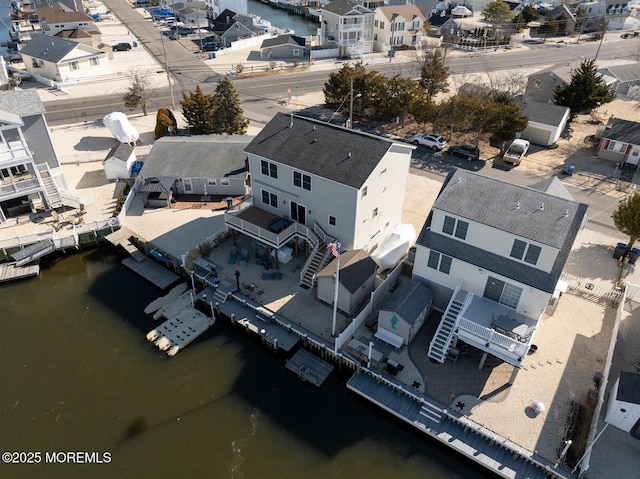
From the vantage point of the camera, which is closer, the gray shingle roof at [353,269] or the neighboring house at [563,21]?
the gray shingle roof at [353,269]

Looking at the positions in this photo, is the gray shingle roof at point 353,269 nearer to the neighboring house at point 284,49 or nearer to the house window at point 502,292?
the house window at point 502,292

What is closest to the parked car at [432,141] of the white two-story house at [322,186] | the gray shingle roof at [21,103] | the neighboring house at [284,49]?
the white two-story house at [322,186]

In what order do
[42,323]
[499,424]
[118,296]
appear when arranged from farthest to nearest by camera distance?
1. [118,296]
2. [42,323]
3. [499,424]

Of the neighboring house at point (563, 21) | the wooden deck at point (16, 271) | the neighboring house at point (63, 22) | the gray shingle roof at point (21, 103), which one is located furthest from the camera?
the neighboring house at point (563, 21)

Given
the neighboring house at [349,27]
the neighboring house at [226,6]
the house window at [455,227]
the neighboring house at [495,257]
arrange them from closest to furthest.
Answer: the neighboring house at [495,257], the house window at [455,227], the neighboring house at [349,27], the neighboring house at [226,6]

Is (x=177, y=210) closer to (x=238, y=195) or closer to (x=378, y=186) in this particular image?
(x=238, y=195)

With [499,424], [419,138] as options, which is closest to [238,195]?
[419,138]

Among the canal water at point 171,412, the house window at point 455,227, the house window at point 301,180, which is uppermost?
the house window at point 301,180
